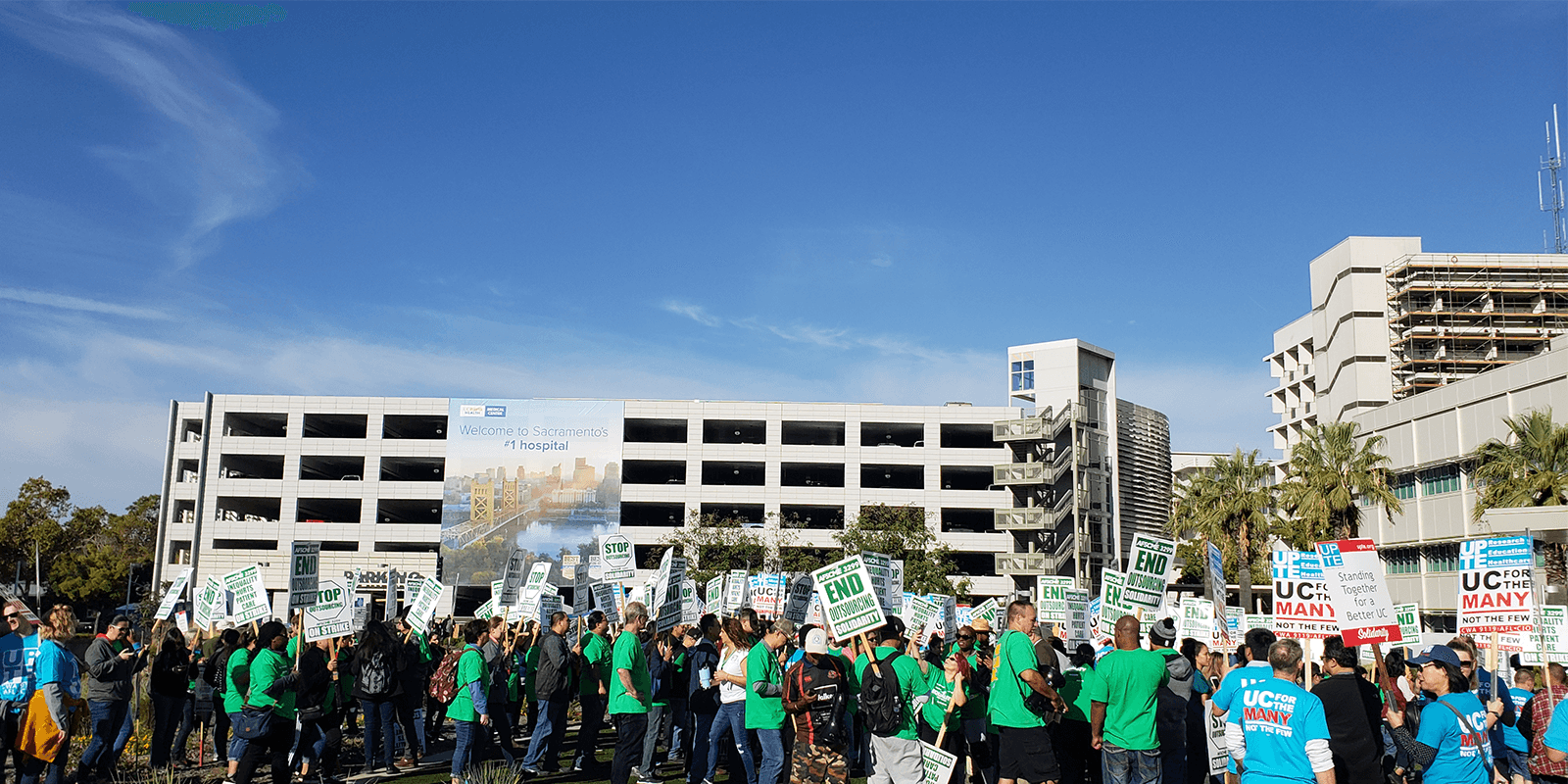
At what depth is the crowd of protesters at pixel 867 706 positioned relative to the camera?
8.20m

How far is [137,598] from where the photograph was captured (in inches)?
3425

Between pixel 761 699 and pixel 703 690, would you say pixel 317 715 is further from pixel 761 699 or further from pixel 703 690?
pixel 761 699

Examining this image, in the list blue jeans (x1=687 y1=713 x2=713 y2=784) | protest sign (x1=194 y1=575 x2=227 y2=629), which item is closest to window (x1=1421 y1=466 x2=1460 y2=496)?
blue jeans (x1=687 y1=713 x2=713 y2=784)

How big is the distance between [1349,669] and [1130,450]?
7397 cm

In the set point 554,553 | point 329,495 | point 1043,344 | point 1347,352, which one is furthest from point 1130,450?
point 329,495

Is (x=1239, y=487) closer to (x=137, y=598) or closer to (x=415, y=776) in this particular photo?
(x=415, y=776)

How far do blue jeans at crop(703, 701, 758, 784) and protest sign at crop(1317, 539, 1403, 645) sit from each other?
18.8 feet

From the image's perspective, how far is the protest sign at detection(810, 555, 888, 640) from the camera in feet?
34.3

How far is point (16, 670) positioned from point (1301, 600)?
12178 mm

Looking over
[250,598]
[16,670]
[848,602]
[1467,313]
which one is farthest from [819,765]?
[1467,313]

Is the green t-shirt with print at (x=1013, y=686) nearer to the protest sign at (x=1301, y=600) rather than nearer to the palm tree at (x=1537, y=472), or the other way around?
the protest sign at (x=1301, y=600)

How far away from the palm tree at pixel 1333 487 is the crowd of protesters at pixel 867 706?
36210 millimetres

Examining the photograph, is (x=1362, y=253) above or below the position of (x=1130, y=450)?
above

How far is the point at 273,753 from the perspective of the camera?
11.3m
